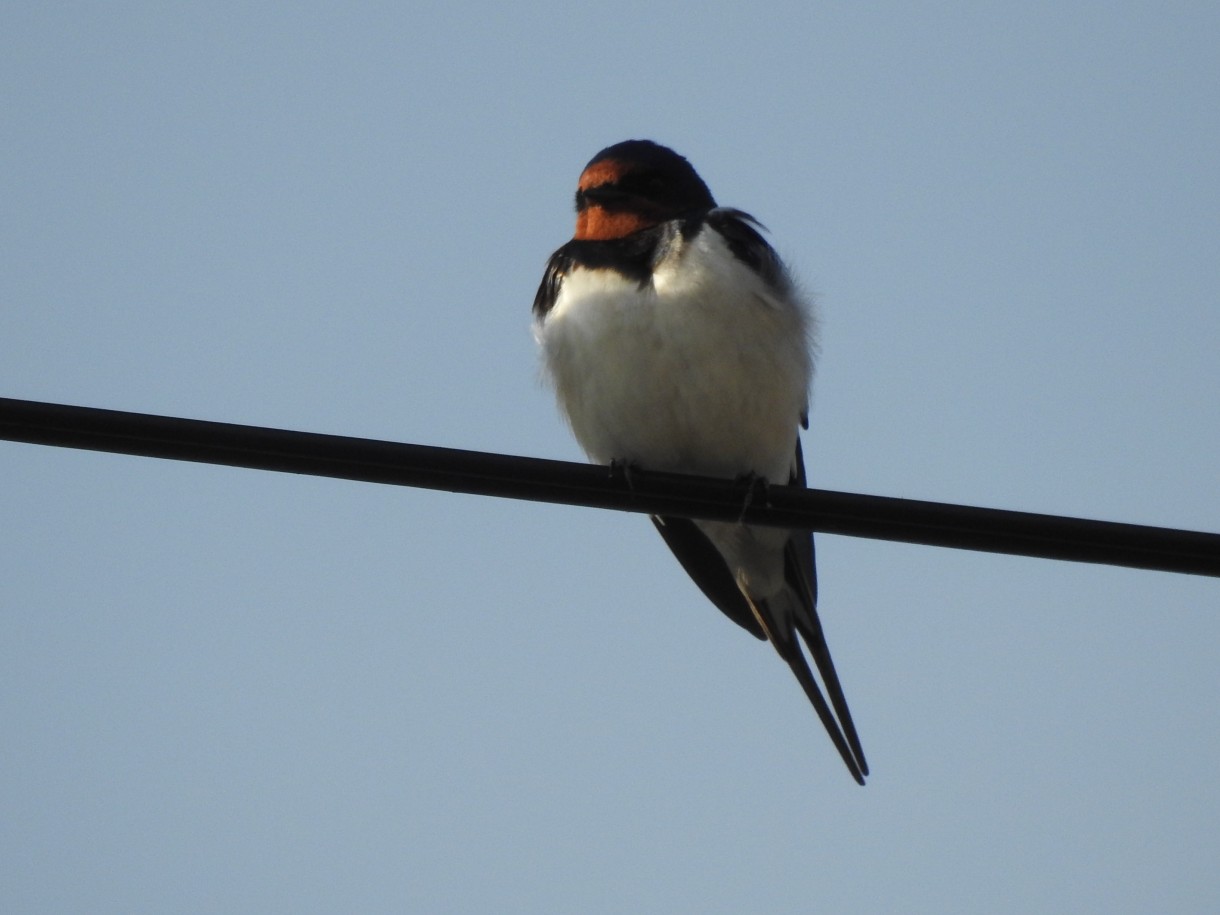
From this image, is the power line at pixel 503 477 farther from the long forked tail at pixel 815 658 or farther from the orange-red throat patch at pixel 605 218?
the orange-red throat patch at pixel 605 218

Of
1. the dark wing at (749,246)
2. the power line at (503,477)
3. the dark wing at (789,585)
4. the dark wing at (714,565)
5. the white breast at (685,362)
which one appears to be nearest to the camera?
the power line at (503,477)

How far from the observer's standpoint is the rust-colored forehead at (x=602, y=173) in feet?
16.9

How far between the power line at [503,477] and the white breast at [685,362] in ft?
5.35

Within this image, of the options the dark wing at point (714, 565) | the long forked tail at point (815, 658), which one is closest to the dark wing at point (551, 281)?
the dark wing at point (714, 565)

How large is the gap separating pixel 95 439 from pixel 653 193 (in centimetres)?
276

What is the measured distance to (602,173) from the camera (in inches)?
204

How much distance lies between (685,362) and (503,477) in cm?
177

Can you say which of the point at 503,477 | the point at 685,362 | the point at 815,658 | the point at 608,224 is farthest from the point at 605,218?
the point at 503,477

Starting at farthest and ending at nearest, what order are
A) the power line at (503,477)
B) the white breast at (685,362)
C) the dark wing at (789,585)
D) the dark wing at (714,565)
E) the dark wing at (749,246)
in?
the dark wing at (714,565), the dark wing at (789,585), the dark wing at (749,246), the white breast at (685,362), the power line at (503,477)

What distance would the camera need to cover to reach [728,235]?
16.1ft

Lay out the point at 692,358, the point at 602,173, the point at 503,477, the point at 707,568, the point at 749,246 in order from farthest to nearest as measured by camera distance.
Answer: the point at 707,568
the point at 602,173
the point at 749,246
the point at 692,358
the point at 503,477

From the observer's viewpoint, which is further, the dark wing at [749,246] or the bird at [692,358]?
the dark wing at [749,246]

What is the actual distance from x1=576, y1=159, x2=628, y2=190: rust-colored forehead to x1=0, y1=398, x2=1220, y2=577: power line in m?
2.35

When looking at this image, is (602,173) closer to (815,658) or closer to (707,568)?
(707,568)
